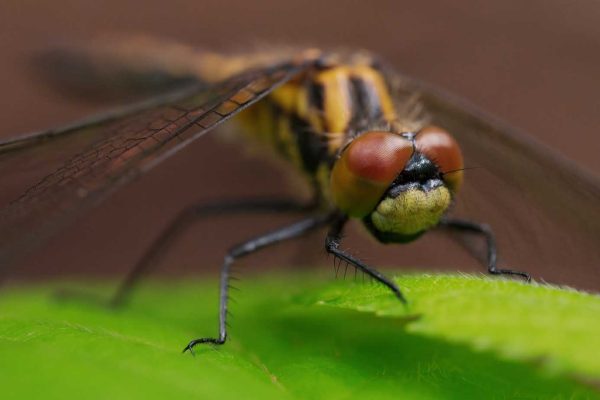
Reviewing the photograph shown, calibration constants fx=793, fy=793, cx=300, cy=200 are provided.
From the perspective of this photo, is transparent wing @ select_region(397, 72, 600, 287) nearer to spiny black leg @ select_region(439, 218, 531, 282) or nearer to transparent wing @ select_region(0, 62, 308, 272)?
spiny black leg @ select_region(439, 218, 531, 282)

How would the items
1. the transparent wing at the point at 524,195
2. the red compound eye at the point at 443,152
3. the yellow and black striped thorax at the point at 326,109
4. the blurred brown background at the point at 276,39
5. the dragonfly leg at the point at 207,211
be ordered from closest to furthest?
the red compound eye at the point at 443,152 → the transparent wing at the point at 524,195 → the yellow and black striped thorax at the point at 326,109 → the dragonfly leg at the point at 207,211 → the blurred brown background at the point at 276,39

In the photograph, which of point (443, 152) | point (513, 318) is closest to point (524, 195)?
point (443, 152)

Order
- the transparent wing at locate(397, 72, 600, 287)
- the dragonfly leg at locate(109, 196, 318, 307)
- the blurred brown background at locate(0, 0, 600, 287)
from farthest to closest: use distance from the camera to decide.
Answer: the blurred brown background at locate(0, 0, 600, 287)
the dragonfly leg at locate(109, 196, 318, 307)
the transparent wing at locate(397, 72, 600, 287)

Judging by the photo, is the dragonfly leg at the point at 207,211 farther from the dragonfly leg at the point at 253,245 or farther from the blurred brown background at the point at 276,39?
the blurred brown background at the point at 276,39

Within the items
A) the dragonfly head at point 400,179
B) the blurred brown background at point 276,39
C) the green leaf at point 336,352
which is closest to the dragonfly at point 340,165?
the dragonfly head at point 400,179

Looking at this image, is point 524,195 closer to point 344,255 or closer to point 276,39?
point 344,255

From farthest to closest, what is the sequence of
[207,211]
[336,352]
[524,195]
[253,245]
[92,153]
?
[207,211], [524,195], [253,245], [92,153], [336,352]

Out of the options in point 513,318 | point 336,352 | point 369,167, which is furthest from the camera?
point 369,167

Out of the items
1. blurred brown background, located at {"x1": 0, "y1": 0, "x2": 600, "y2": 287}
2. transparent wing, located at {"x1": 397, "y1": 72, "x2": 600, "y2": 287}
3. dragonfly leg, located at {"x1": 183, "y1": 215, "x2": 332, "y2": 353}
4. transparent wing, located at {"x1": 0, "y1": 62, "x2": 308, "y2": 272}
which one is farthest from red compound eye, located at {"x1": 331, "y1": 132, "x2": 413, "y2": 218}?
blurred brown background, located at {"x1": 0, "y1": 0, "x2": 600, "y2": 287}
